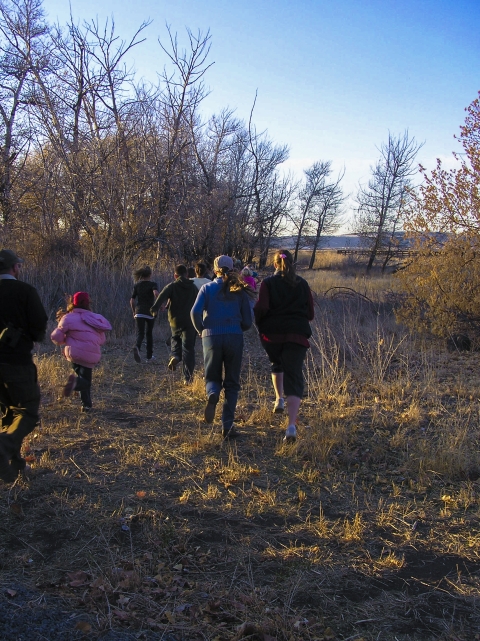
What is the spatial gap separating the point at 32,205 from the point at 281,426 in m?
15.7

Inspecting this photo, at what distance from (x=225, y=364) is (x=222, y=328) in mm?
387

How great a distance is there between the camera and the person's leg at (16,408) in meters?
4.33

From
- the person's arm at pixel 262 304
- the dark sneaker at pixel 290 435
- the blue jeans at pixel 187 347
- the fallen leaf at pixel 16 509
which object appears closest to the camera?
the fallen leaf at pixel 16 509

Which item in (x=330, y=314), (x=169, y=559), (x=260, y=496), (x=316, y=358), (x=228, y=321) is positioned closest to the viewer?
(x=169, y=559)

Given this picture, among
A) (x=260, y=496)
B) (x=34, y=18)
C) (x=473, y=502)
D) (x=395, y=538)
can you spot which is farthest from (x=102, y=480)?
(x=34, y=18)

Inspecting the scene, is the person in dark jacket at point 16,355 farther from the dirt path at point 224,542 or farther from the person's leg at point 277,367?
the person's leg at point 277,367

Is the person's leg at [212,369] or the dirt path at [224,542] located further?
the person's leg at [212,369]

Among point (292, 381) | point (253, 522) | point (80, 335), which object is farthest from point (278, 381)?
point (253, 522)

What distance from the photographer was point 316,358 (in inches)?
416

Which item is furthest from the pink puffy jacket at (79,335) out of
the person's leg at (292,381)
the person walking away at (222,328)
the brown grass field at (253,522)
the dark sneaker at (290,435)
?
the dark sneaker at (290,435)

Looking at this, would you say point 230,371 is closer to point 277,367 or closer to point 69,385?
point 277,367

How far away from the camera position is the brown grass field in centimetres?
302

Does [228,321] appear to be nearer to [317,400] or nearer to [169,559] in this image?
[317,400]

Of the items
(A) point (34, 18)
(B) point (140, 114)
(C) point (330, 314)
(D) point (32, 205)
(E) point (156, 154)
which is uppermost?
(A) point (34, 18)
